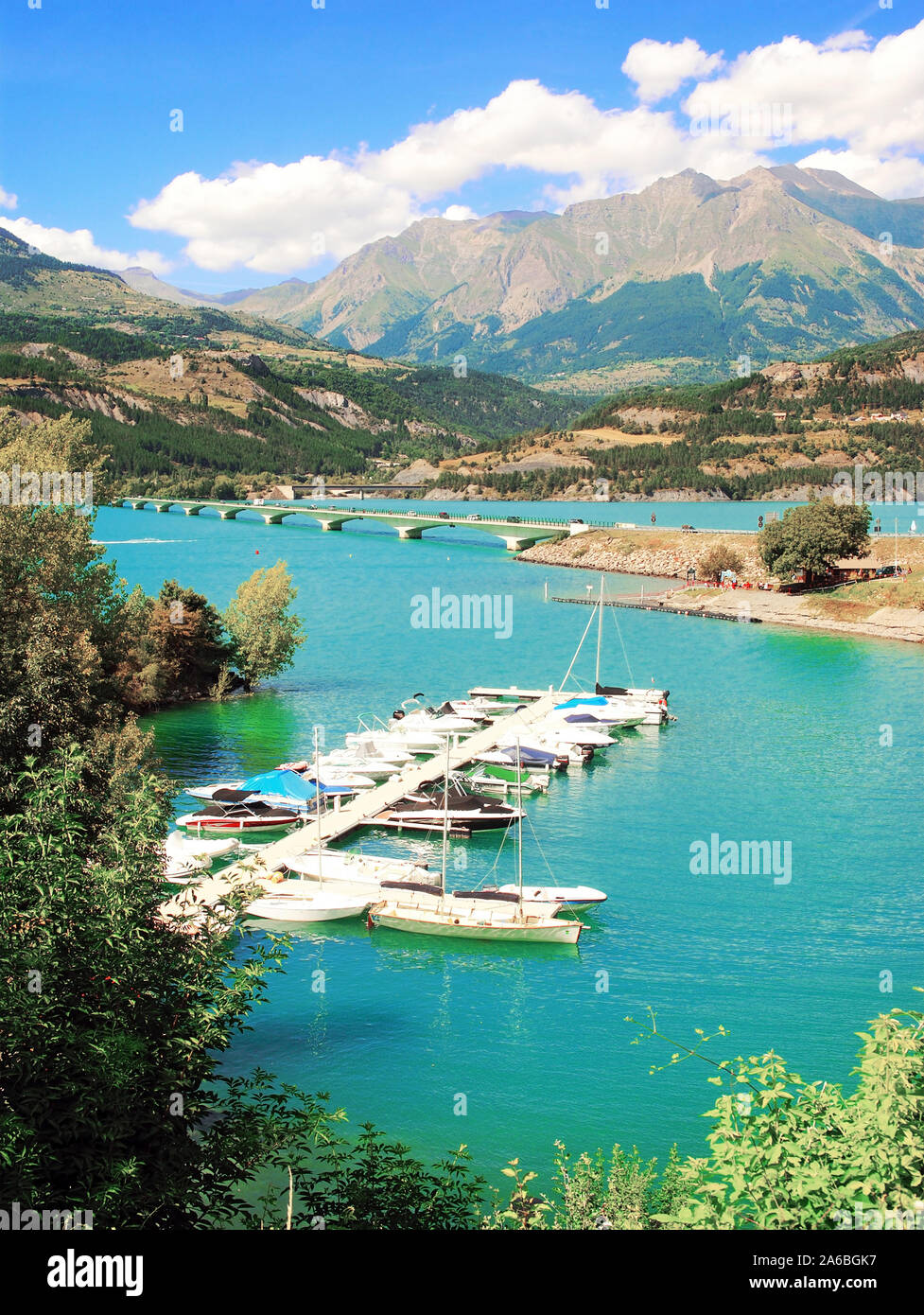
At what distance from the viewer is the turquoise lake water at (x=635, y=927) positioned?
2148cm

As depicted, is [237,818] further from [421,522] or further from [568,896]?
[421,522]

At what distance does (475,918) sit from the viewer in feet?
92.5

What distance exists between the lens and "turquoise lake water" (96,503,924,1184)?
21.5 meters

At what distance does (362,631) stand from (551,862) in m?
50.1

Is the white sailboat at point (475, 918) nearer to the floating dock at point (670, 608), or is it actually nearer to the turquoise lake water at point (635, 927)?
the turquoise lake water at point (635, 927)

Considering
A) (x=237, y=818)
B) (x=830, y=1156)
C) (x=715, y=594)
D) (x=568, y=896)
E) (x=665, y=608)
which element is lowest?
(x=568, y=896)

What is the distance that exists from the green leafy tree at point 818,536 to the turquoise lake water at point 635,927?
16.6 metres

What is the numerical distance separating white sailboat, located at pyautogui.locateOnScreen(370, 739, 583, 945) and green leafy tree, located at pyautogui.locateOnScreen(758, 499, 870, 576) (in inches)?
2501

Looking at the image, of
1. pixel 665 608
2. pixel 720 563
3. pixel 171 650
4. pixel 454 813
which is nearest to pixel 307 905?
pixel 454 813

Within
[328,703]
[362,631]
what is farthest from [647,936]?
[362,631]

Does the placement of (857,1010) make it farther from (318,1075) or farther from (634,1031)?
(318,1075)

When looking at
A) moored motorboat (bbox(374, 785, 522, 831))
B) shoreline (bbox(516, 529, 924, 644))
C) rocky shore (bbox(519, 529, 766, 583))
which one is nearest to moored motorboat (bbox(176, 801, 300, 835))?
moored motorboat (bbox(374, 785, 522, 831))

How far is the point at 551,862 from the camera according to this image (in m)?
33.5

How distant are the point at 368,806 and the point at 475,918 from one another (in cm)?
1067
